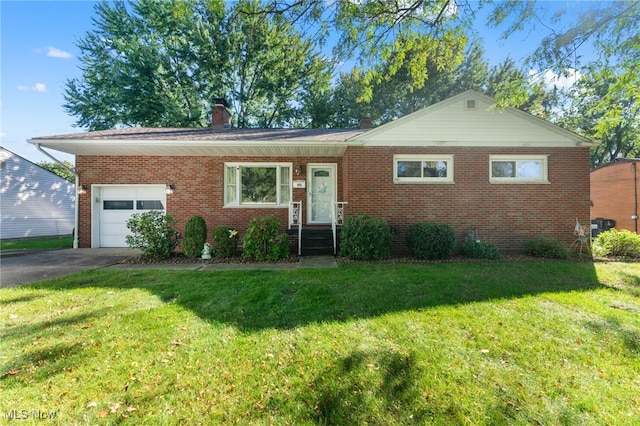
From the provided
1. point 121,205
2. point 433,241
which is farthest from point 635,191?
point 121,205

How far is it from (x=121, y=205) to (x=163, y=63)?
11.4 metres

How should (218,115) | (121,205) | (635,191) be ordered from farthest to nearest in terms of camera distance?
(635,191)
(218,115)
(121,205)

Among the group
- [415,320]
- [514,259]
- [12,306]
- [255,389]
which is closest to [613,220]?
[514,259]

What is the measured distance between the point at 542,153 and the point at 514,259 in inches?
135

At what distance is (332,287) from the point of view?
483cm

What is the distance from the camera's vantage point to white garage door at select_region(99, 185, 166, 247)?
9.39m

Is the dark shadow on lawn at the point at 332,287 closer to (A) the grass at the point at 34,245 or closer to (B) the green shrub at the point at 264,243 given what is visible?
(B) the green shrub at the point at 264,243

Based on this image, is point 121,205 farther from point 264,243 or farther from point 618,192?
point 618,192

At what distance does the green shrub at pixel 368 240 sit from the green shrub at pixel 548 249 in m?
4.16

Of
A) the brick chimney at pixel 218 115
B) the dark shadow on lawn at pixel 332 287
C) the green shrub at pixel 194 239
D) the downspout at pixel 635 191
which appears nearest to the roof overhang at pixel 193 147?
the green shrub at pixel 194 239

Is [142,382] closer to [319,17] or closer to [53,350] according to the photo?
[53,350]

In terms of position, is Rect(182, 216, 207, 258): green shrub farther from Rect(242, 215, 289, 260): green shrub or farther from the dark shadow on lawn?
the dark shadow on lawn

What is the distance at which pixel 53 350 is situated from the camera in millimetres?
2811

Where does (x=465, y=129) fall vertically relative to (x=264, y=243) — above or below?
above
